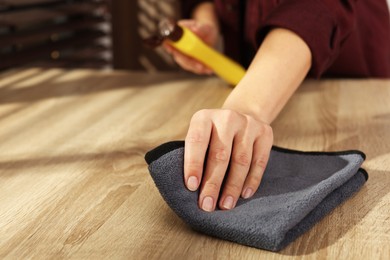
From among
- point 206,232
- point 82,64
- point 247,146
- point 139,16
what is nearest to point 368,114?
point 247,146

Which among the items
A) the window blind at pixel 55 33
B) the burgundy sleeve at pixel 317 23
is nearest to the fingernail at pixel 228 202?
the burgundy sleeve at pixel 317 23

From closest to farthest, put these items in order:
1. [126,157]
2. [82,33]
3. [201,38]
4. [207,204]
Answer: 1. [207,204]
2. [126,157]
3. [201,38]
4. [82,33]

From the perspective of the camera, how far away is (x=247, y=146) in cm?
68

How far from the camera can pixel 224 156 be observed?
65 cm

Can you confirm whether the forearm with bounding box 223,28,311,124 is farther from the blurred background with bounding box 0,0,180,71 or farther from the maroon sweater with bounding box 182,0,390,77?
the blurred background with bounding box 0,0,180,71

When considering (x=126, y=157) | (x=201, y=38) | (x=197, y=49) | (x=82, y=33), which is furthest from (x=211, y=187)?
(x=82, y=33)

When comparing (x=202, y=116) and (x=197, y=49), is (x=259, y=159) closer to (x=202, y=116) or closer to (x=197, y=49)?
(x=202, y=116)

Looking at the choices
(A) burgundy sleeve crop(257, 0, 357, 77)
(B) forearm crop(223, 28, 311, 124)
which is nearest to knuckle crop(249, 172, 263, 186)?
(B) forearm crop(223, 28, 311, 124)

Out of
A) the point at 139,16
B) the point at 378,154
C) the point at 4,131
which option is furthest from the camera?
the point at 139,16

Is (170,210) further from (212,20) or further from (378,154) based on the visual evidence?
(212,20)

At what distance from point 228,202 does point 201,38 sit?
0.78 metres

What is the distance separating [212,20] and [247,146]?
0.83 metres

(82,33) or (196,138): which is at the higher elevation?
(196,138)

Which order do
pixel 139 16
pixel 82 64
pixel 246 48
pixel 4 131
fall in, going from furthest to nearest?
pixel 139 16
pixel 82 64
pixel 246 48
pixel 4 131
